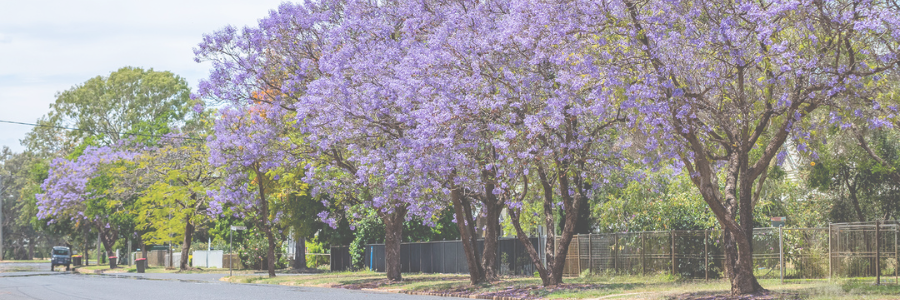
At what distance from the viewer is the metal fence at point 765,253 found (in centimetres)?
2164

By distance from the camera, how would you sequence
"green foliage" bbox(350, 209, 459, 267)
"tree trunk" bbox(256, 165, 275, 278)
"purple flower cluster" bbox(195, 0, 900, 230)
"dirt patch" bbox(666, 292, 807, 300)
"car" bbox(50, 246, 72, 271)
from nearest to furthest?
"purple flower cluster" bbox(195, 0, 900, 230) < "dirt patch" bbox(666, 292, 807, 300) < "tree trunk" bbox(256, 165, 275, 278) < "green foliage" bbox(350, 209, 459, 267) < "car" bbox(50, 246, 72, 271)

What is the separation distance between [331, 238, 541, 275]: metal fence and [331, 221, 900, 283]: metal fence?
131 cm

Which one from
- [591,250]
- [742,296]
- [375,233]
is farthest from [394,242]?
[742,296]

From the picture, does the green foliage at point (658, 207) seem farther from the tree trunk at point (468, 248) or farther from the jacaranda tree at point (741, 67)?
the jacaranda tree at point (741, 67)

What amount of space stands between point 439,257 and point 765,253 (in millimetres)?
16838

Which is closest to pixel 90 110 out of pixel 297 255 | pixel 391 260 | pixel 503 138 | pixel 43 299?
pixel 297 255

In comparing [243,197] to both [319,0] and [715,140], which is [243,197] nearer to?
[319,0]

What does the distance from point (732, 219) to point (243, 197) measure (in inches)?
925

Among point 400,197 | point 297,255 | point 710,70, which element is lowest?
point 297,255

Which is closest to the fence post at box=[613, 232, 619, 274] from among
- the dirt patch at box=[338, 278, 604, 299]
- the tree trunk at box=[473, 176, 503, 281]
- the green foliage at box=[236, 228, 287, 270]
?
the tree trunk at box=[473, 176, 503, 281]

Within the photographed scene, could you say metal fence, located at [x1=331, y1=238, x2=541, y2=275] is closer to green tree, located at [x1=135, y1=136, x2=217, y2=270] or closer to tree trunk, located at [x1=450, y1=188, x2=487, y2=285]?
tree trunk, located at [x1=450, y1=188, x2=487, y2=285]

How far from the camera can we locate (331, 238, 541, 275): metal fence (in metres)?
32.2

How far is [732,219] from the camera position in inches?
655

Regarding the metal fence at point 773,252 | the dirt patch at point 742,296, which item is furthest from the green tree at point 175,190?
the dirt patch at point 742,296
